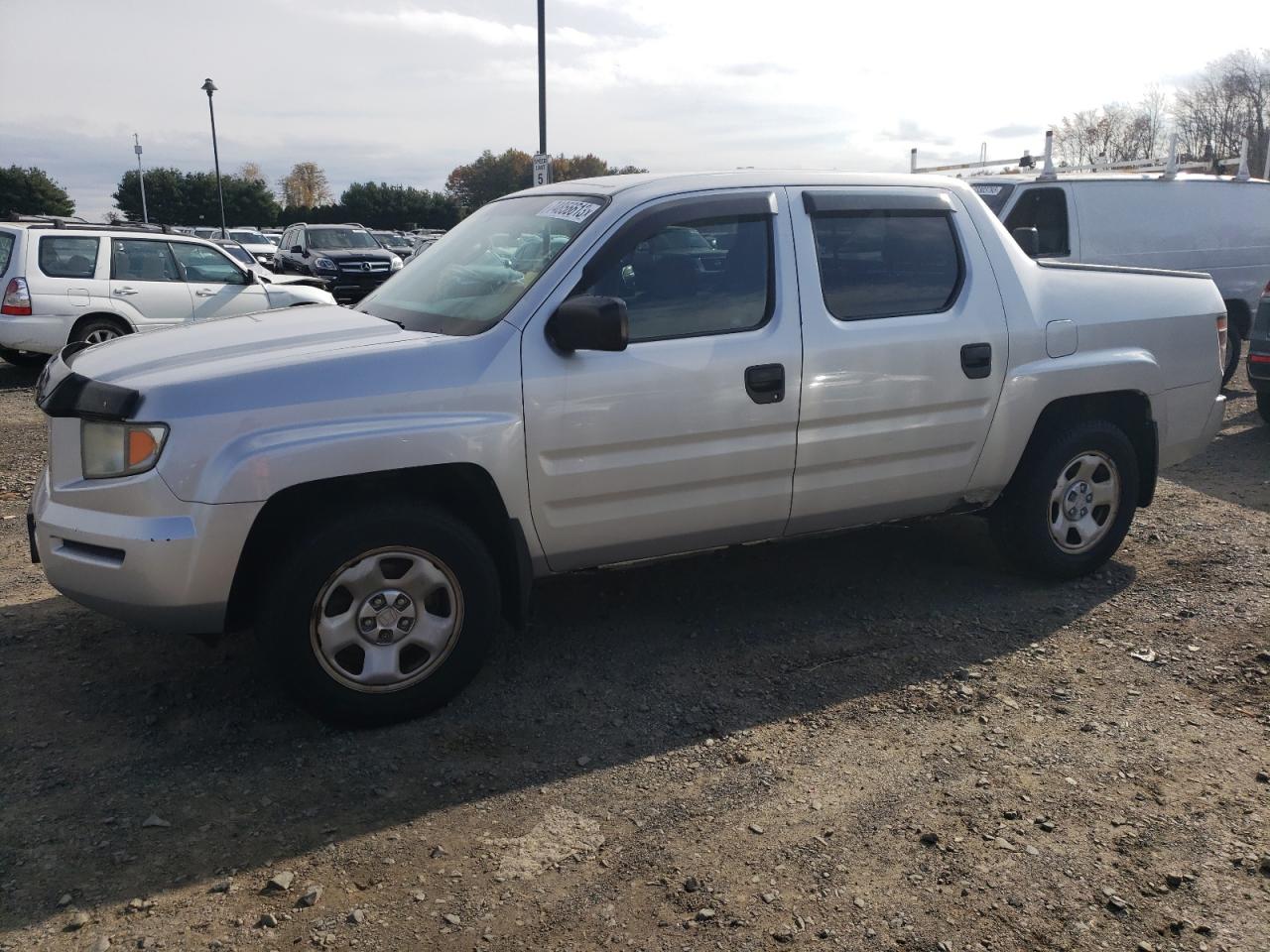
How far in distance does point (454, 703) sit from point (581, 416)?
3.84 feet

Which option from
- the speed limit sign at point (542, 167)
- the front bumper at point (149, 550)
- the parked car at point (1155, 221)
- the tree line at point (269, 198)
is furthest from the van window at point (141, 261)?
the tree line at point (269, 198)

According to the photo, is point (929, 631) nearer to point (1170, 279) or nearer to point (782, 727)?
point (782, 727)

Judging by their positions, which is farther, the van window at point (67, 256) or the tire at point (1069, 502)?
the van window at point (67, 256)

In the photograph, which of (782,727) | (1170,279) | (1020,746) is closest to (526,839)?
(782,727)

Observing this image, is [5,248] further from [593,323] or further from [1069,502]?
[1069,502]

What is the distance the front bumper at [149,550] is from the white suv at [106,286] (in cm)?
777

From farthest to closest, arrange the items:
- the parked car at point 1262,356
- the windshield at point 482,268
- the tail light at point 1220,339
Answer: the parked car at point 1262,356 → the tail light at point 1220,339 → the windshield at point 482,268

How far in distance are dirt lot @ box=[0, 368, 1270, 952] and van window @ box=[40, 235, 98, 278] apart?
7.21 metres

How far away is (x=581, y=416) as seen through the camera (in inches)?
152

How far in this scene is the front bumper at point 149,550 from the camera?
11.1ft

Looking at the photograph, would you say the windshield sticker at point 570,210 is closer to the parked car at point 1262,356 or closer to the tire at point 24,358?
the parked car at point 1262,356

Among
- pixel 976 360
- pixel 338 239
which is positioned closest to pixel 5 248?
pixel 976 360

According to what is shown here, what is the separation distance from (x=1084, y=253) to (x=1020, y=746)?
7020 millimetres

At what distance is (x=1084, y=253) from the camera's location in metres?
9.52
